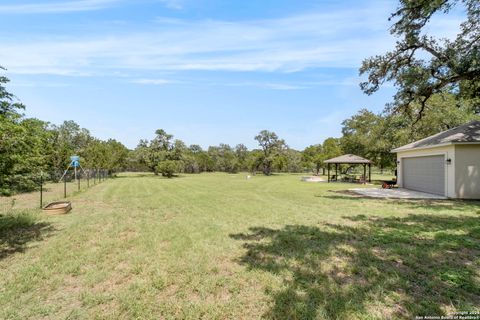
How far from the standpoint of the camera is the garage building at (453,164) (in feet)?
41.8

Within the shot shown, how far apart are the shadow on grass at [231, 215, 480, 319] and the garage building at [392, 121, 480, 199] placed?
23.6 feet

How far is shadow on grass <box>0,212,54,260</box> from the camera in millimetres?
5711

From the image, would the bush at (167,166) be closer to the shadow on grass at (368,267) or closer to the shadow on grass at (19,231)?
the shadow on grass at (19,231)

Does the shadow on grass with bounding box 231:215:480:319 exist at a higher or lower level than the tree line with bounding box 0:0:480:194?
lower

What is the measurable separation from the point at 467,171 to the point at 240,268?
45.2 ft

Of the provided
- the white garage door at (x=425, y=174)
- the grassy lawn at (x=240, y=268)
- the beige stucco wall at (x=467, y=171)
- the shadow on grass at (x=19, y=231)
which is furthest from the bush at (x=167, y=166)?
the beige stucco wall at (x=467, y=171)

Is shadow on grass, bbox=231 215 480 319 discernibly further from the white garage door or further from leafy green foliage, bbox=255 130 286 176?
leafy green foliage, bbox=255 130 286 176

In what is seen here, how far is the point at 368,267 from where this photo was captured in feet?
14.3

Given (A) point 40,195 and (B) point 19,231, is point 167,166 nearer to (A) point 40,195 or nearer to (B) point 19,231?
(A) point 40,195

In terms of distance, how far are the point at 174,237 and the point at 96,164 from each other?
33.0 meters

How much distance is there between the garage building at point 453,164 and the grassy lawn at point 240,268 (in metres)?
5.90

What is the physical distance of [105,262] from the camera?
4750mm

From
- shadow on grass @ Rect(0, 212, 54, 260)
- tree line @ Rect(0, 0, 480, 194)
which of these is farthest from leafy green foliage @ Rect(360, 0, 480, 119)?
shadow on grass @ Rect(0, 212, 54, 260)

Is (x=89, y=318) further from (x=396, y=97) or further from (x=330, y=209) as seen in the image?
(x=396, y=97)
